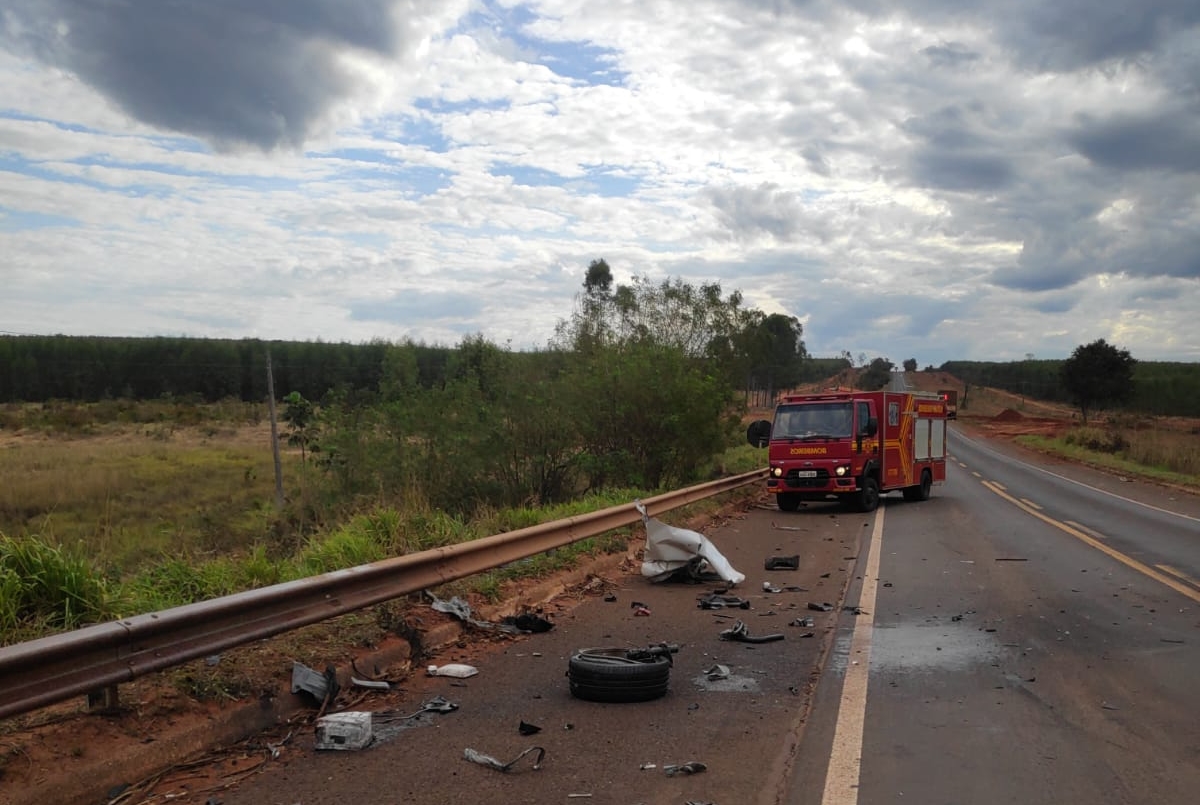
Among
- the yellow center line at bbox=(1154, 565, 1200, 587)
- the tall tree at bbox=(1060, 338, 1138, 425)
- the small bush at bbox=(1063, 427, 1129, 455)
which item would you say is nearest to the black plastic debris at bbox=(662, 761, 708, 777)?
the yellow center line at bbox=(1154, 565, 1200, 587)

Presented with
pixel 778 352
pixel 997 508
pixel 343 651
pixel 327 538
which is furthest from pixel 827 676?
pixel 778 352

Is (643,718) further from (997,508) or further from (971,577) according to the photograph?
(997,508)

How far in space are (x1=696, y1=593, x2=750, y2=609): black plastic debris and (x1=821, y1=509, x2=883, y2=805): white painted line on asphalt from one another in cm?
113

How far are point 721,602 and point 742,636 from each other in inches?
59.4

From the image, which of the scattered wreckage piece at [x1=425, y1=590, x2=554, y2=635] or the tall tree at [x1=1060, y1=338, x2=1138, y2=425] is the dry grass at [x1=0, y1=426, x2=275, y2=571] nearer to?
the scattered wreckage piece at [x1=425, y1=590, x2=554, y2=635]

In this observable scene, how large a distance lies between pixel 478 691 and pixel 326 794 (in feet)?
5.97

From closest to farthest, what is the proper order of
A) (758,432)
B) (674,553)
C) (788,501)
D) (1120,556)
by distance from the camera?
(674,553) → (1120,556) → (758,432) → (788,501)

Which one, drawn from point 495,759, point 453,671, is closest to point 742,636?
point 453,671

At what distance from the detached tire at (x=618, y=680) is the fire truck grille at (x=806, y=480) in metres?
13.7

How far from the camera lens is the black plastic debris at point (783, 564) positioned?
11.4 metres

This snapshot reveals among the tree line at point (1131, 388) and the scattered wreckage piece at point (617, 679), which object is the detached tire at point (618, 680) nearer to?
the scattered wreckage piece at point (617, 679)

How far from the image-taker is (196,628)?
4.95 m

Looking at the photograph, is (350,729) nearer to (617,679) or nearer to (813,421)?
(617,679)

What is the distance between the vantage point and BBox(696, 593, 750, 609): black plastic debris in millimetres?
8938
